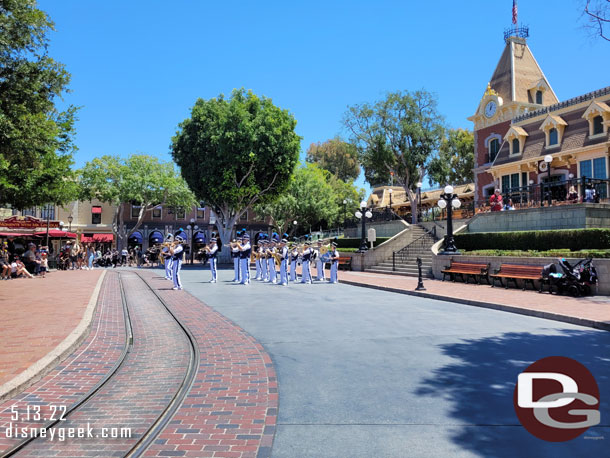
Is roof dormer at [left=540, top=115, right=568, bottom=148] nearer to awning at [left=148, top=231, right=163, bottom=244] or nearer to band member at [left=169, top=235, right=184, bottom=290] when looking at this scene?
band member at [left=169, top=235, right=184, bottom=290]

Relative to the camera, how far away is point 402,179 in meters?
39.5

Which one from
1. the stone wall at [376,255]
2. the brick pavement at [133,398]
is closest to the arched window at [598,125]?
the stone wall at [376,255]

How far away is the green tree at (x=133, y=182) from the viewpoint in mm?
46094

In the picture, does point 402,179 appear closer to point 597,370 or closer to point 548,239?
point 548,239

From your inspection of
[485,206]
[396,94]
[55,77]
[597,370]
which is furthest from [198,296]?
[396,94]

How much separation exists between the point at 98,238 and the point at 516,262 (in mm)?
48756

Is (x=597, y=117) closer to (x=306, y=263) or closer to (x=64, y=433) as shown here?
(x=306, y=263)

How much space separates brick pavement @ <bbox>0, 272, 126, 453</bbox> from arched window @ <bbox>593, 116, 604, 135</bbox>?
28.4 meters

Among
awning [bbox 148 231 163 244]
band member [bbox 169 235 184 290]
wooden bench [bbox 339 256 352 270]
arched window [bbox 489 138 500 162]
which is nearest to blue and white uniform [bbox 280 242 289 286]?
band member [bbox 169 235 184 290]

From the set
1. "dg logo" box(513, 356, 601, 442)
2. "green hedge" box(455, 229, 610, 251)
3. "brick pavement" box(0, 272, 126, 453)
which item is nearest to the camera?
"dg logo" box(513, 356, 601, 442)

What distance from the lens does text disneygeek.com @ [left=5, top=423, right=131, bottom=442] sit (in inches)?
149

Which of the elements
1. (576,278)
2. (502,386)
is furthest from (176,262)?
(502,386)

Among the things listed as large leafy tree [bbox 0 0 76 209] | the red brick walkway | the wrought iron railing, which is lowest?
the red brick walkway

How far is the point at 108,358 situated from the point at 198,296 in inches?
293
